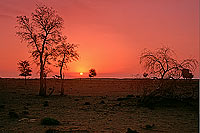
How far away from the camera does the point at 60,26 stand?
26.9 metres

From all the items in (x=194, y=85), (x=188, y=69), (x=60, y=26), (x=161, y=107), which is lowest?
(x=161, y=107)

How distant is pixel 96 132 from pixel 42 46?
20124 mm

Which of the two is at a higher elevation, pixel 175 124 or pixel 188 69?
pixel 188 69

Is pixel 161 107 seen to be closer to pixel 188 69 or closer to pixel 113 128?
pixel 188 69

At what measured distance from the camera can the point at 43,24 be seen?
26.5 meters

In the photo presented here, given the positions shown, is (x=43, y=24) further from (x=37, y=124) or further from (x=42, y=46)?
(x=37, y=124)

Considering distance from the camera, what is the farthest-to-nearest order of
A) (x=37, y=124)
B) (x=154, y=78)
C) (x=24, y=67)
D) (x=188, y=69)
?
(x=24, y=67) → (x=154, y=78) → (x=188, y=69) → (x=37, y=124)

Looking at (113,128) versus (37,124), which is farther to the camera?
(37,124)

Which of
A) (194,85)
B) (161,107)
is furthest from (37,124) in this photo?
(194,85)

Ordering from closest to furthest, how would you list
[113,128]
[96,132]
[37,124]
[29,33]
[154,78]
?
[96,132] < [113,128] < [37,124] < [154,78] < [29,33]

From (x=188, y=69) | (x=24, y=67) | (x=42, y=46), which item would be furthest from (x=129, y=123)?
(x=24, y=67)

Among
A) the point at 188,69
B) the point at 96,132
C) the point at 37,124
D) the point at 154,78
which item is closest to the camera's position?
the point at 96,132

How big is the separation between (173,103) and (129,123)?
6556mm

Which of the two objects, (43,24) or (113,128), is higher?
(43,24)
